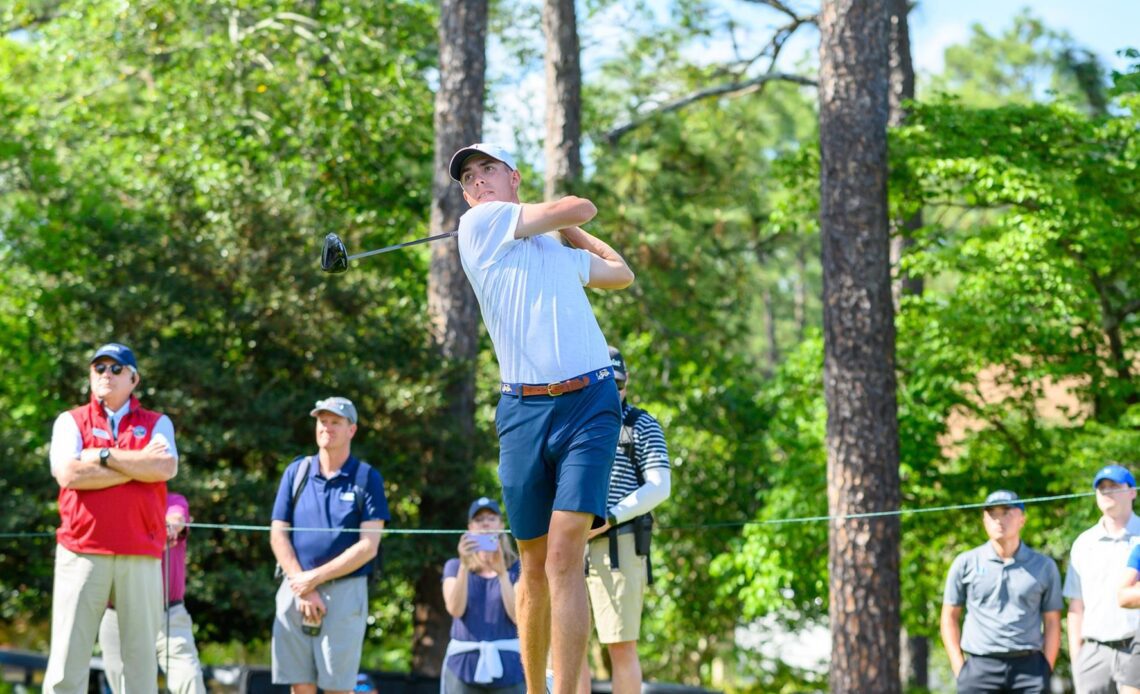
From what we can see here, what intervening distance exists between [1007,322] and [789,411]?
318 centimetres

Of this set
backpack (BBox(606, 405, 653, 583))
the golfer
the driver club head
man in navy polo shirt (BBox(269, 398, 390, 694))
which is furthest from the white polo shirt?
the driver club head

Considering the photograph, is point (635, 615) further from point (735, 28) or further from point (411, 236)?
point (735, 28)

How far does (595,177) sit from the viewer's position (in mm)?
18859

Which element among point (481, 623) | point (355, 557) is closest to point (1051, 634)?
point (481, 623)

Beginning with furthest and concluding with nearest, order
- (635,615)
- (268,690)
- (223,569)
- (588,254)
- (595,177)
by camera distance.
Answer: (595,177) < (223,569) < (268,690) < (635,615) < (588,254)

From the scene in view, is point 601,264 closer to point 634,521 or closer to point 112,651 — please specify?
point 634,521

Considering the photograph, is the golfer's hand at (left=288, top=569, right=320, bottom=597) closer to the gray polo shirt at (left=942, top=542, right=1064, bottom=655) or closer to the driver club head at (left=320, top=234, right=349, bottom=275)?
the driver club head at (left=320, top=234, right=349, bottom=275)

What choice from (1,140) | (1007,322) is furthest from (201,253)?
(1007,322)

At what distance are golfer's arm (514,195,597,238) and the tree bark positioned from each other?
9.35 meters

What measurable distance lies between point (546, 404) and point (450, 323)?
10.1 m

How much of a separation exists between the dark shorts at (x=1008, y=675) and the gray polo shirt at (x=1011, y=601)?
0.06 metres

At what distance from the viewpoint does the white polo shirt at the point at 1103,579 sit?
750cm

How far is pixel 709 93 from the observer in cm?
1867

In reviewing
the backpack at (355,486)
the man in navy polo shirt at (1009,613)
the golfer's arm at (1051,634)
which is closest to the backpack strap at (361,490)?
the backpack at (355,486)
